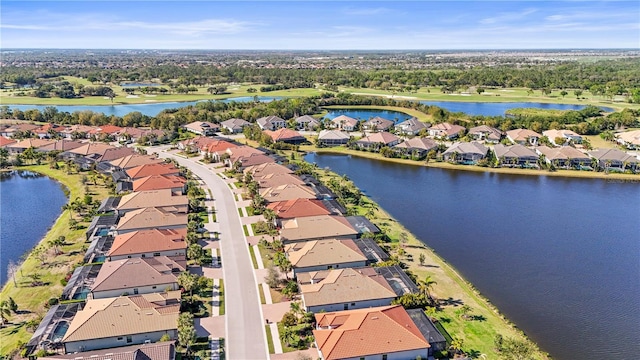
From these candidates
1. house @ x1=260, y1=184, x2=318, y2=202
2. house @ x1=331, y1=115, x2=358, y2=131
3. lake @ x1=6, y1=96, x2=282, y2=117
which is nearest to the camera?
house @ x1=260, y1=184, x2=318, y2=202

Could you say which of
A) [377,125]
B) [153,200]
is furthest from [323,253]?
[377,125]

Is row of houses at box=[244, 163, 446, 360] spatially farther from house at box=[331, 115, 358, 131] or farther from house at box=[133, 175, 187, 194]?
house at box=[331, 115, 358, 131]

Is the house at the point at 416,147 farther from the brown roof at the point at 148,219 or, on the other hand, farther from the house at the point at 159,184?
the brown roof at the point at 148,219

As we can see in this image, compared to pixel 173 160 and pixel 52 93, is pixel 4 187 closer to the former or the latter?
pixel 173 160

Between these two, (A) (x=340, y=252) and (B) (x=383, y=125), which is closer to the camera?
(A) (x=340, y=252)

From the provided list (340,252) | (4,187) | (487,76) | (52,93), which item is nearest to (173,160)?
(4,187)

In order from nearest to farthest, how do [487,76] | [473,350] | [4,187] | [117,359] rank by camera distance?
[117,359] < [473,350] < [4,187] < [487,76]

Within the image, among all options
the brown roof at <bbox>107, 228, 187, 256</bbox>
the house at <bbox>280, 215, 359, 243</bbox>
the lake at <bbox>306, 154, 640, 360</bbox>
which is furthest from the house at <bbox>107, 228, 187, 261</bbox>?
the lake at <bbox>306, 154, 640, 360</bbox>
